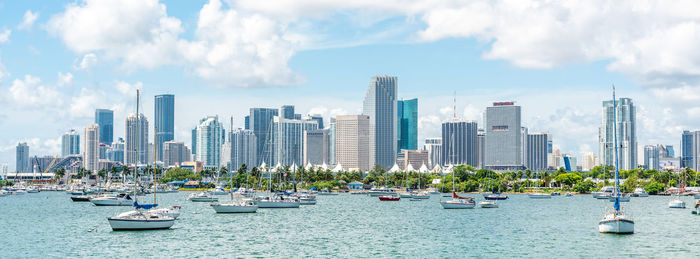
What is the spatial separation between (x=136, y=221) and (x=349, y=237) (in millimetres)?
25208

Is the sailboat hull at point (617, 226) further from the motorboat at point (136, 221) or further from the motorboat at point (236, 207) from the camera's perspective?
the motorboat at point (236, 207)

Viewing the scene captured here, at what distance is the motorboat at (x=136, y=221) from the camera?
287 feet

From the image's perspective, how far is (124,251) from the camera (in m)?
72.8

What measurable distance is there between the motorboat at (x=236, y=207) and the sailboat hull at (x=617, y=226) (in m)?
63.4

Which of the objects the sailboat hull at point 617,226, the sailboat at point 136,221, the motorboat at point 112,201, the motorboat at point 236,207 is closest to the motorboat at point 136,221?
the sailboat at point 136,221

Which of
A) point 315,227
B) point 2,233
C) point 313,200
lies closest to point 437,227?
point 315,227

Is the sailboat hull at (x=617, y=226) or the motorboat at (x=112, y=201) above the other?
the sailboat hull at (x=617, y=226)

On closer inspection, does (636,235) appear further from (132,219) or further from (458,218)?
(132,219)

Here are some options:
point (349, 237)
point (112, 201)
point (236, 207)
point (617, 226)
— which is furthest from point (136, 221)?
point (112, 201)

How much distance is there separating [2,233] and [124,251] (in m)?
33.5

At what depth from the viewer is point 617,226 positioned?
3332 inches

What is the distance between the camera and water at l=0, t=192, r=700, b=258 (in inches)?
2923

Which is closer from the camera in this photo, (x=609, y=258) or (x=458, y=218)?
(x=609, y=258)

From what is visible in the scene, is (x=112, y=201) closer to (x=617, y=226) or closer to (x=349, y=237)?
(x=349, y=237)
